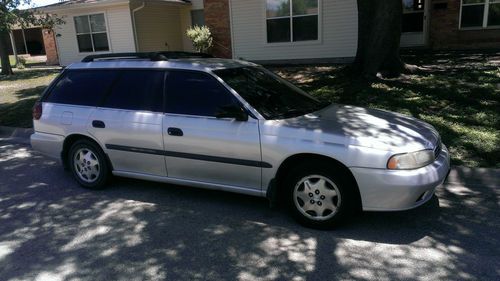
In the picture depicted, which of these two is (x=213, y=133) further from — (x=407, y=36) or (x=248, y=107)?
(x=407, y=36)

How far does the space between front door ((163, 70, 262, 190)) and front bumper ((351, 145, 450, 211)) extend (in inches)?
42.4

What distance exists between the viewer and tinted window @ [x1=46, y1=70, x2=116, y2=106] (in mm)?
5531

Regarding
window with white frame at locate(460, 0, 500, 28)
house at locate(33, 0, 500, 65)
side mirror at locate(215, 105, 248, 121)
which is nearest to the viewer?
side mirror at locate(215, 105, 248, 121)

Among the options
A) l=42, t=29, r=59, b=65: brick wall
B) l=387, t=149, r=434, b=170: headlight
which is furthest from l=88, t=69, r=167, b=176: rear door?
l=42, t=29, r=59, b=65: brick wall

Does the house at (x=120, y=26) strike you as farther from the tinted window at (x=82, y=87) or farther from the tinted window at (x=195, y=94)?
the tinted window at (x=195, y=94)

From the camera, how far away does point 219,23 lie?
674 inches

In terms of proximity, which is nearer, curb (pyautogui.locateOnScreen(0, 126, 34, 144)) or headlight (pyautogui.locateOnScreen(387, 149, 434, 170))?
headlight (pyautogui.locateOnScreen(387, 149, 434, 170))

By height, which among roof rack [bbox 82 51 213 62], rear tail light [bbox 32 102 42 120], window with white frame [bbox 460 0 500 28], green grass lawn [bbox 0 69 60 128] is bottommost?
green grass lawn [bbox 0 69 60 128]

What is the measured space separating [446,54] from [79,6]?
14149mm

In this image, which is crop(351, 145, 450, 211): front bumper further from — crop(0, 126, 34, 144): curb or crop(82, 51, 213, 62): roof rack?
crop(0, 126, 34, 144): curb

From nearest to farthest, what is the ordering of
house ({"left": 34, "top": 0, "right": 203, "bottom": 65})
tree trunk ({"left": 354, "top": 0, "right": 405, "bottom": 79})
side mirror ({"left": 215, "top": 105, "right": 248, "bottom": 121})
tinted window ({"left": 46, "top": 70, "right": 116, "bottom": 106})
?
side mirror ({"left": 215, "top": 105, "right": 248, "bottom": 121}) < tinted window ({"left": 46, "top": 70, "right": 116, "bottom": 106}) < tree trunk ({"left": 354, "top": 0, "right": 405, "bottom": 79}) < house ({"left": 34, "top": 0, "right": 203, "bottom": 65})

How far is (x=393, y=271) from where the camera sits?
355 cm

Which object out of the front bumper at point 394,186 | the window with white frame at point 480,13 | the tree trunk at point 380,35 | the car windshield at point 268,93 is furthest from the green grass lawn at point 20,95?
the window with white frame at point 480,13

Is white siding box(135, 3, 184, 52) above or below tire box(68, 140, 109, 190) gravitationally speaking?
above
